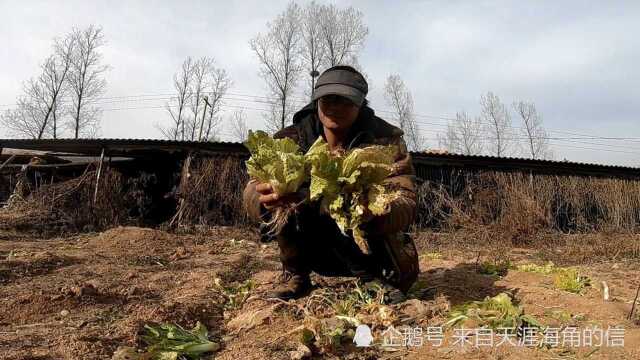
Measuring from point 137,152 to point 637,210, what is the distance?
54.9 ft

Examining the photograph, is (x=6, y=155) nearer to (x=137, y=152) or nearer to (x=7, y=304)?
(x=137, y=152)

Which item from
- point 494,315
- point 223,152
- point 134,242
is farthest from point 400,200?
point 223,152

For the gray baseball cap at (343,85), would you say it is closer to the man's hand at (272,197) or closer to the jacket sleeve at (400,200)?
the jacket sleeve at (400,200)

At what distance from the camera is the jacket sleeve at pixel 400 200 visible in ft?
9.48

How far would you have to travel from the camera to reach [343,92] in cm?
327

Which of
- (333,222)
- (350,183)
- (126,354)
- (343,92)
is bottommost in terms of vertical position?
(126,354)

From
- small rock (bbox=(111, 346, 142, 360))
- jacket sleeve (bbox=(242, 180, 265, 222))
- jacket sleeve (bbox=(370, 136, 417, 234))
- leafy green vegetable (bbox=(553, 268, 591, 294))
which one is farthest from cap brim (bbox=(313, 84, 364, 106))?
leafy green vegetable (bbox=(553, 268, 591, 294))

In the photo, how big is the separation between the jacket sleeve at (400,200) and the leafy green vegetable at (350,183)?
0.13m

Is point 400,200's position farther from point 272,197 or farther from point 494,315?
point 494,315

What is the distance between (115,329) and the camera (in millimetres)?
3373

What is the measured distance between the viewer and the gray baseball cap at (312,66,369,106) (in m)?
3.29

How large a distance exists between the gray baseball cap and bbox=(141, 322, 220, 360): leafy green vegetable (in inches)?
69.1

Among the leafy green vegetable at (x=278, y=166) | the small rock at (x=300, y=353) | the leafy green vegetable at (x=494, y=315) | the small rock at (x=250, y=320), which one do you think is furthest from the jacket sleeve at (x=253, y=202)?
the leafy green vegetable at (x=494, y=315)

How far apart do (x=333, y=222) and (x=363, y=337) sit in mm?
Answer: 765
